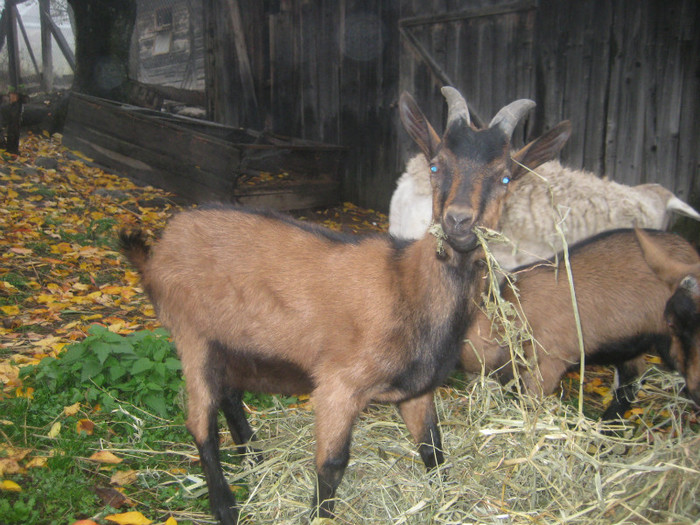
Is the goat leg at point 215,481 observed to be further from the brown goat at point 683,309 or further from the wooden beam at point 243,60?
the wooden beam at point 243,60

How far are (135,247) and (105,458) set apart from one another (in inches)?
45.4

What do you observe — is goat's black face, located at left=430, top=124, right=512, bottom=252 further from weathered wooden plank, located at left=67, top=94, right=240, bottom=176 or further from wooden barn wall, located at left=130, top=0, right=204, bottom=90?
wooden barn wall, located at left=130, top=0, right=204, bottom=90

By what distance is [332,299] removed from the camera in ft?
9.15

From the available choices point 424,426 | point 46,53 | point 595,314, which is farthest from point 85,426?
point 46,53

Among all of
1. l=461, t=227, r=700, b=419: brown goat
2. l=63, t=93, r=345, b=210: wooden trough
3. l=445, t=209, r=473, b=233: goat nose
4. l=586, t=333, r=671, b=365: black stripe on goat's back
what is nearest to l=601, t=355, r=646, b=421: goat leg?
l=461, t=227, r=700, b=419: brown goat

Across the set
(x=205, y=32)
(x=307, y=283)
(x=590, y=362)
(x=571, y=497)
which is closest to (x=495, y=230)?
(x=307, y=283)

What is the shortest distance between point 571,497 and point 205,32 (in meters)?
11.1

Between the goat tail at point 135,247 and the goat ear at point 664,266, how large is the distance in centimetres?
276

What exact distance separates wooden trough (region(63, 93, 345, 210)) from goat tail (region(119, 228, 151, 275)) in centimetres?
455

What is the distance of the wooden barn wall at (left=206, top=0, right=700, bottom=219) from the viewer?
20.6 ft

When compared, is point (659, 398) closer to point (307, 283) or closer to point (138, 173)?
point (307, 283)

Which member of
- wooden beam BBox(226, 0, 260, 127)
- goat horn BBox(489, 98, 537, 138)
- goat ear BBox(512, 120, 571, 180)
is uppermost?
wooden beam BBox(226, 0, 260, 127)

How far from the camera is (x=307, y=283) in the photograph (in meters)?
2.86

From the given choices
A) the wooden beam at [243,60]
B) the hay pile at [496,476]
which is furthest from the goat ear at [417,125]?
the wooden beam at [243,60]
